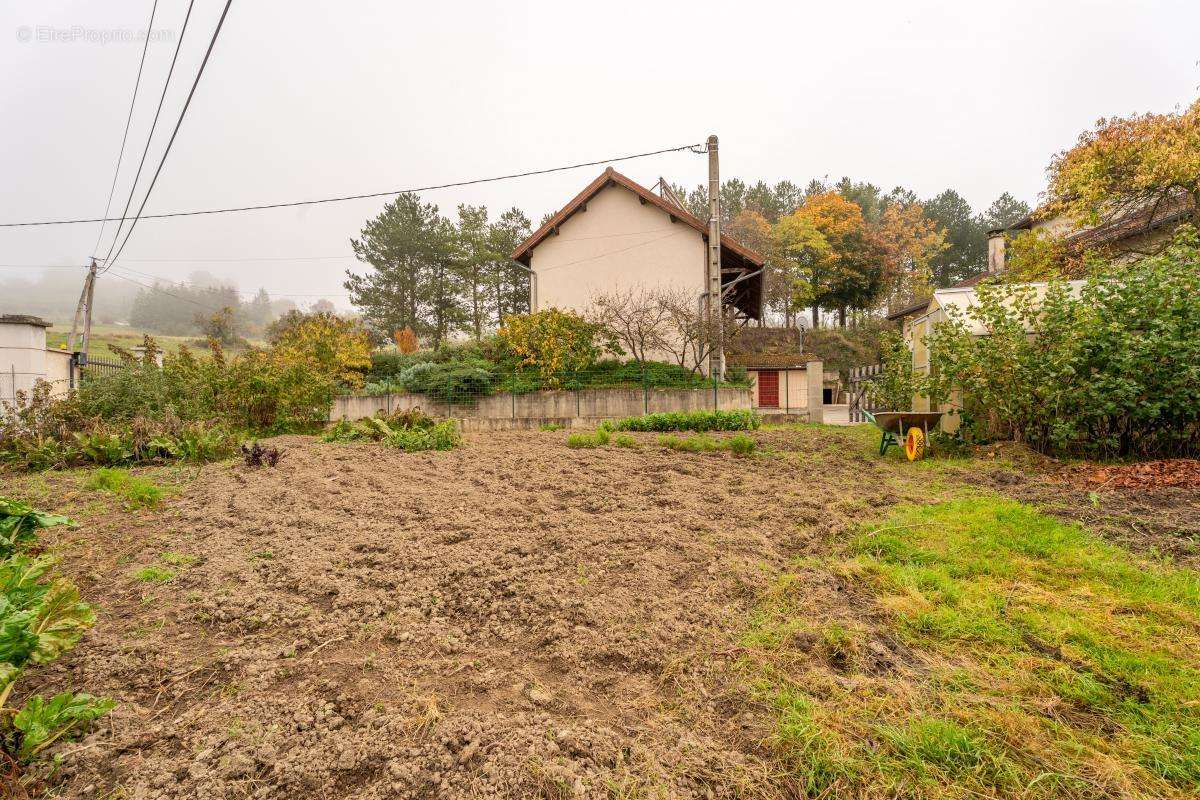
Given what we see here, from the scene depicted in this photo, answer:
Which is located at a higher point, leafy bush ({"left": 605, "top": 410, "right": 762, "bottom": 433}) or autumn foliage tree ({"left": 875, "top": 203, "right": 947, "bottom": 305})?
autumn foliage tree ({"left": 875, "top": 203, "right": 947, "bottom": 305})

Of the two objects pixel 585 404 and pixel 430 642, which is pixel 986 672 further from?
pixel 585 404

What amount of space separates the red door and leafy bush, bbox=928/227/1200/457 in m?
14.1

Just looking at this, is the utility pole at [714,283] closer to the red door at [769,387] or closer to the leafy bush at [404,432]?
the red door at [769,387]

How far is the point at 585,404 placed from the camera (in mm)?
11625

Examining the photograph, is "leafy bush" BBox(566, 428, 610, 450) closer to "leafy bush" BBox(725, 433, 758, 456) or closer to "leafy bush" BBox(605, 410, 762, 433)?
"leafy bush" BBox(725, 433, 758, 456)

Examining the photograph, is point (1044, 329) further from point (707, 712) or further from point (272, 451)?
point (272, 451)

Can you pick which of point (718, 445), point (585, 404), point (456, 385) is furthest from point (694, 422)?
point (456, 385)

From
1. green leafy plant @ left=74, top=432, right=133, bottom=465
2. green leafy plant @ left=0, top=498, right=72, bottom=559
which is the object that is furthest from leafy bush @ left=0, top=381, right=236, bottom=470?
green leafy plant @ left=0, top=498, right=72, bottom=559

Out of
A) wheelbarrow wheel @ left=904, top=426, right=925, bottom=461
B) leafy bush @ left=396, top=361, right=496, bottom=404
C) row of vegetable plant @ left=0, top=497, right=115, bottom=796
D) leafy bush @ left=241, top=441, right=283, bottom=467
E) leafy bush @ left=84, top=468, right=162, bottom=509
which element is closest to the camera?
row of vegetable plant @ left=0, top=497, right=115, bottom=796

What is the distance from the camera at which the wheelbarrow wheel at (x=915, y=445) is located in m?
5.86

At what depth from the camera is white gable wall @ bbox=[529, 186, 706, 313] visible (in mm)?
15031

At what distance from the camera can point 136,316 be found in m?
60.3

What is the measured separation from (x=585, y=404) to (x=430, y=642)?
31.8 feet

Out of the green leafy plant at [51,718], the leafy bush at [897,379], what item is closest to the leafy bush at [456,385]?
the leafy bush at [897,379]
